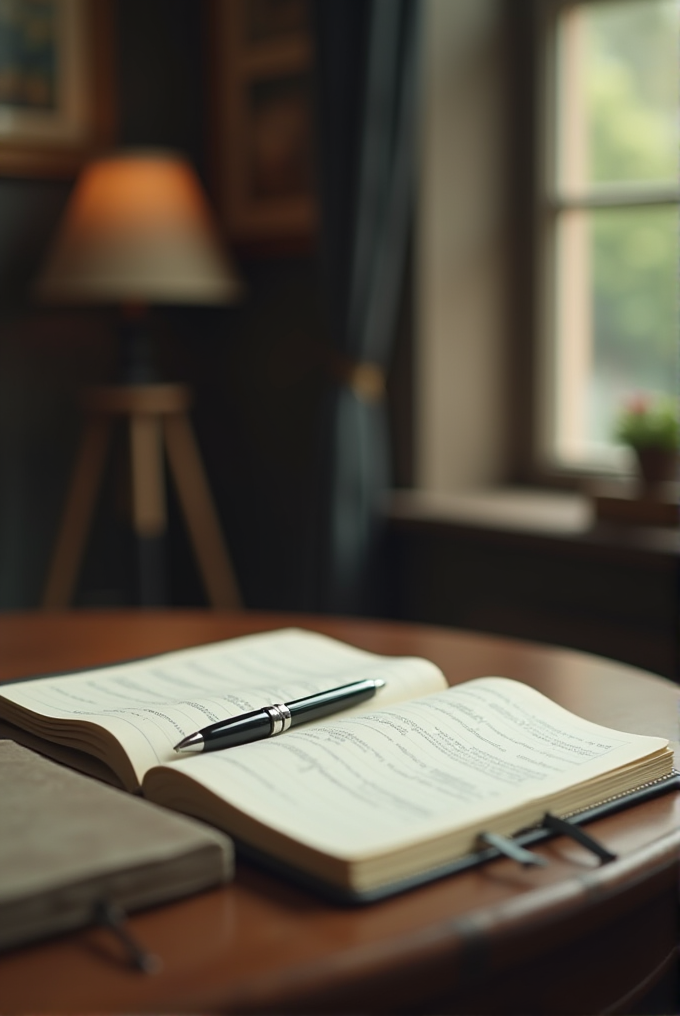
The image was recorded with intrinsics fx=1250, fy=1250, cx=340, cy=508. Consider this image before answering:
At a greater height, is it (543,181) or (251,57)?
(251,57)

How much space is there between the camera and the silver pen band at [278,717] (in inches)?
39.2

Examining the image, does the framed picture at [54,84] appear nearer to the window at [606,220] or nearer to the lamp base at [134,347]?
the lamp base at [134,347]

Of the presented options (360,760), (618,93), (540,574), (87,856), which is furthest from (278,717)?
(618,93)

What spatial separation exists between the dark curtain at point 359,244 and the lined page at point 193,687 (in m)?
1.51

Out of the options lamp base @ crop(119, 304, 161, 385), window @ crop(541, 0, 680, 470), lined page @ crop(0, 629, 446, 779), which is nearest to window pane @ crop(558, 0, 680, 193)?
window @ crop(541, 0, 680, 470)

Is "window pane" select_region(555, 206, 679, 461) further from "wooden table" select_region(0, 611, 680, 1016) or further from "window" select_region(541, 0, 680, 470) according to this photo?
"wooden table" select_region(0, 611, 680, 1016)

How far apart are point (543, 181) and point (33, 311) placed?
1.37m

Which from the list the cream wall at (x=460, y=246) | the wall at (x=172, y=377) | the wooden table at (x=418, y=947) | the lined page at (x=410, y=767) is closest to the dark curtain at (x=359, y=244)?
the cream wall at (x=460, y=246)

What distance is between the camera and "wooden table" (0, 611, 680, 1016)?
0.67 meters

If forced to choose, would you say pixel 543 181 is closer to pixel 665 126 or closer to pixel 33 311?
pixel 665 126

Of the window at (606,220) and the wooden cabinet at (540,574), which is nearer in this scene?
the wooden cabinet at (540,574)

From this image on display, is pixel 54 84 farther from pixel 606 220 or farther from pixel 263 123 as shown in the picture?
pixel 606 220

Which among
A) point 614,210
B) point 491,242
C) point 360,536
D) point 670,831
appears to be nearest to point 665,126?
point 614,210

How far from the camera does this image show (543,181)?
3016 millimetres
